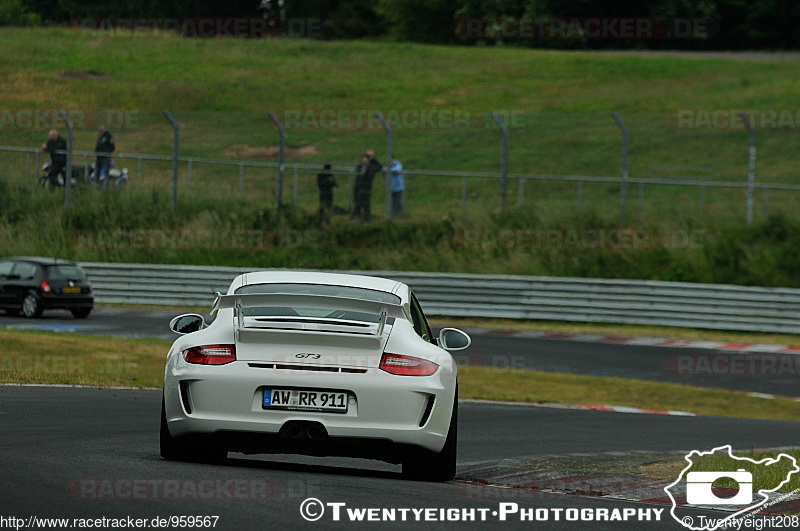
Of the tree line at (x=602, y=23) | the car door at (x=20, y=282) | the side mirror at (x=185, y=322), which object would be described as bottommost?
the car door at (x=20, y=282)

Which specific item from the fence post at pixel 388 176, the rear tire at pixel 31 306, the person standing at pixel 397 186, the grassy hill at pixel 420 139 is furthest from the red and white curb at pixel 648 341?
the rear tire at pixel 31 306

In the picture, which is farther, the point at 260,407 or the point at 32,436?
the point at 32,436

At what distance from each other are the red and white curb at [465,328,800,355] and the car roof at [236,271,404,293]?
47.7 ft

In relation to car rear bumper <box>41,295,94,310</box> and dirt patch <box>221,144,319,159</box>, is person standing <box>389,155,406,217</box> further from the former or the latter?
dirt patch <box>221,144,319,159</box>

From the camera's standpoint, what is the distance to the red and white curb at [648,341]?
22.9m

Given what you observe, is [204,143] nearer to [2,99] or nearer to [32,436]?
[2,99]

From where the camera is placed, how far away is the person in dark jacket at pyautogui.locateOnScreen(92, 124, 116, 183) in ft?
104

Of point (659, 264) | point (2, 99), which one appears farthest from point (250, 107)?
point (659, 264)

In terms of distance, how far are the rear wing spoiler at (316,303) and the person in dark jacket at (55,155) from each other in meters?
23.5

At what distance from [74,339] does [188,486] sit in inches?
538

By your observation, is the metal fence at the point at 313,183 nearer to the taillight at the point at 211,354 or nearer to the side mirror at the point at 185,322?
the side mirror at the point at 185,322

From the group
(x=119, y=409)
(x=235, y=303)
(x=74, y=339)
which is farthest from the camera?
(x=74, y=339)

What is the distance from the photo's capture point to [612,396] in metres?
17.5

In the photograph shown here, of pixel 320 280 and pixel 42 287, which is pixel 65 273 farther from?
pixel 320 280
